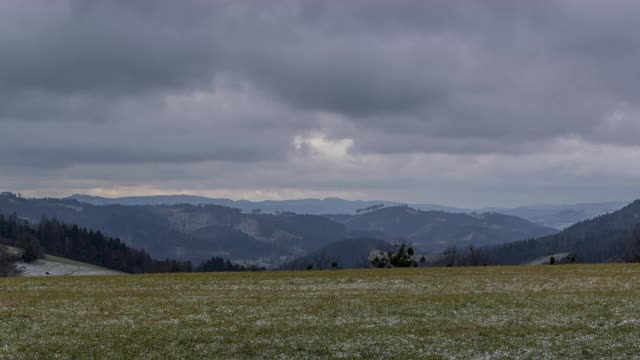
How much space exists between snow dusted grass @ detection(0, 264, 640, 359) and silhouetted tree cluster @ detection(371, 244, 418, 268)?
48.4m

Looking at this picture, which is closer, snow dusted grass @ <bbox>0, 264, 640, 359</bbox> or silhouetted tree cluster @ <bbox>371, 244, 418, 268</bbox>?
snow dusted grass @ <bbox>0, 264, 640, 359</bbox>

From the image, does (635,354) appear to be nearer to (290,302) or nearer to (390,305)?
(390,305)

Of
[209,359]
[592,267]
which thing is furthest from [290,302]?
[592,267]

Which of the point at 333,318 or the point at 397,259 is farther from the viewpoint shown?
the point at 397,259

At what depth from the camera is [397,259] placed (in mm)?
102000

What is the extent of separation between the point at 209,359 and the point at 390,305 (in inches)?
584

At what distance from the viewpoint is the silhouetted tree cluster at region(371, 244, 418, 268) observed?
3996 inches

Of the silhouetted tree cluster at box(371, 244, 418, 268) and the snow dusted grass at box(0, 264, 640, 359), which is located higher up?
the silhouetted tree cluster at box(371, 244, 418, 268)

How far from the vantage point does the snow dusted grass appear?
86.4ft

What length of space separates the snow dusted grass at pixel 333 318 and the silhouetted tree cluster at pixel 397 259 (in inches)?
1906

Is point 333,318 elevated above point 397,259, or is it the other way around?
point 397,259

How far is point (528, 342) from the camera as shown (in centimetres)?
2697

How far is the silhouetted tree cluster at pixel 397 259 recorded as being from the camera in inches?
3996

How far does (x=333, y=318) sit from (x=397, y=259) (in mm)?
69742
